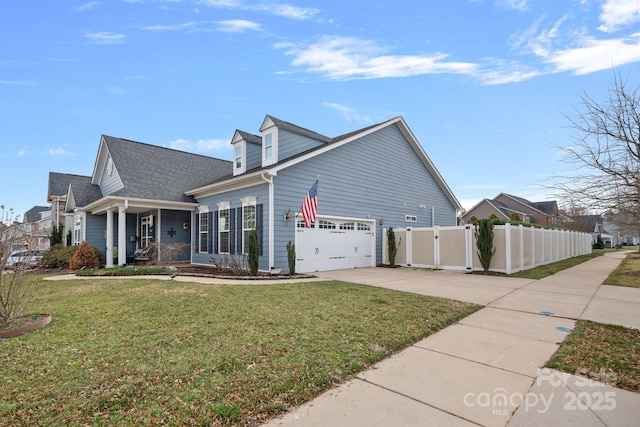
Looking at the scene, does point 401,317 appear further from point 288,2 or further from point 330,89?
point 330,89

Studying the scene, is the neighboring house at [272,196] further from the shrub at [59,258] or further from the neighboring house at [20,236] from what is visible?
the neighboring house at [20,236]

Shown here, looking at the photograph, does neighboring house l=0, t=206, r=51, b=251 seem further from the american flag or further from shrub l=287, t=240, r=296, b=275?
the american flag

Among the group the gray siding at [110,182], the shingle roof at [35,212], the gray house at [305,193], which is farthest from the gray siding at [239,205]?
the shingle roof at [35,212]

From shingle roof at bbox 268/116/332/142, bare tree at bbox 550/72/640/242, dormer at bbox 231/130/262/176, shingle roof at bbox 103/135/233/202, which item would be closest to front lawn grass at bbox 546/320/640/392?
bare tree at bbox 550/72/640/242

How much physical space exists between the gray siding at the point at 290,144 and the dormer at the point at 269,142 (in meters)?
0.18

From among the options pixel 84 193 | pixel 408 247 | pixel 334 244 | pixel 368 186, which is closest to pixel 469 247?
pixel 408 247

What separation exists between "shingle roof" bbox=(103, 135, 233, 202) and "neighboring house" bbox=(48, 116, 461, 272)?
0.06m

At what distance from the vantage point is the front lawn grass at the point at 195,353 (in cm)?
267

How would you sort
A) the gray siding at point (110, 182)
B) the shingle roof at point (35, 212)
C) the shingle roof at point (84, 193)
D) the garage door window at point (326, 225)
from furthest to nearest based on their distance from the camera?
the shingle roof at point (35, 212) < the shingle roof at point (84, 193) < the gray siding at point (110, 182) < the garage door window at point (326, 225)

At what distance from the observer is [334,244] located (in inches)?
541

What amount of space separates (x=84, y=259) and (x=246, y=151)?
8820 mm

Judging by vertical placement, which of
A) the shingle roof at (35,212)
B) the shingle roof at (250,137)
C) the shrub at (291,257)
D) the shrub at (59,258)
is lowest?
the shrub at (59,258)

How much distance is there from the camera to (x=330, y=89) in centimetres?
1434

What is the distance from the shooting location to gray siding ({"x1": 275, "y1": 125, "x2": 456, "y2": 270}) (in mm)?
12125
